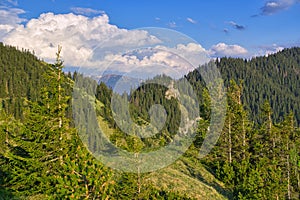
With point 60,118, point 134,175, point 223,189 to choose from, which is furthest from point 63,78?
point 223,189

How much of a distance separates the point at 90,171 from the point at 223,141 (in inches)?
1811

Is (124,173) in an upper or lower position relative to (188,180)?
upper

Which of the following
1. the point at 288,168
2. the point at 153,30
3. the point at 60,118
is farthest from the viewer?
the point at 288,168

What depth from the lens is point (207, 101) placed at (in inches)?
2950

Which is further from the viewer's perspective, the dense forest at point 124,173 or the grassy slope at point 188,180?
the grassy slope at point 188,180

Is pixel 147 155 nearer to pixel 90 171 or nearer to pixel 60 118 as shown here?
pixel 60 118

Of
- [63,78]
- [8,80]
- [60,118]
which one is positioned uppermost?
[8,80]

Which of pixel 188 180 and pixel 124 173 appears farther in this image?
pixel 188 180

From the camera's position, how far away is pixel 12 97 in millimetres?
178375

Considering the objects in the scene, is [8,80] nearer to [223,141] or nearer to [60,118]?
[223,141]

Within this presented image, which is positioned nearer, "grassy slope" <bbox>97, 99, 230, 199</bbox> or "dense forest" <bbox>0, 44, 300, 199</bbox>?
"dense forest" <bbox>0, 44, 300, 199</bbox>

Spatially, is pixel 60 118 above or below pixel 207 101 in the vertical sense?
below

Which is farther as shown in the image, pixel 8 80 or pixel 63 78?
pixel 8 80

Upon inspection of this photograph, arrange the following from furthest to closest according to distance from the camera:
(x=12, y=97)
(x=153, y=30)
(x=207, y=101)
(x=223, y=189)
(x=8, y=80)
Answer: (x=8, y=80)
(x=12, y=97)
(x=207, y=101)
(x=223, y=189)
(x=153, y=30)
